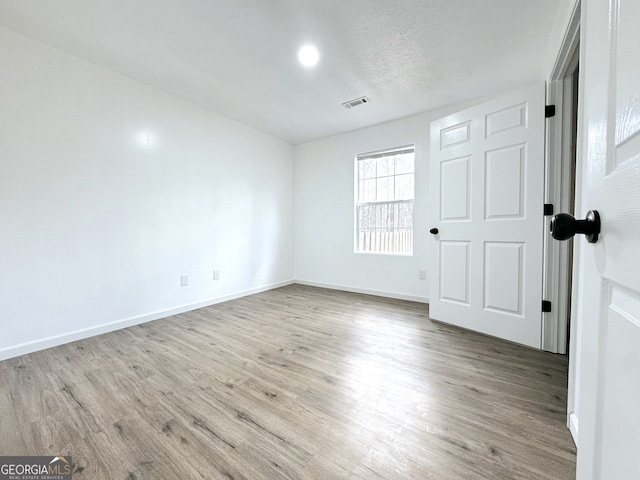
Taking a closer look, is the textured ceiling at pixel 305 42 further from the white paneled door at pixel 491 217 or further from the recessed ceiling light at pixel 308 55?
the white paneled door at pixel 491 217

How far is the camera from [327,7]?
1771 mm

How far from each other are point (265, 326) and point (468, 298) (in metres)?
2.02

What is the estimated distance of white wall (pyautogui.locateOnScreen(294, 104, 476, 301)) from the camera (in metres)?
3.46

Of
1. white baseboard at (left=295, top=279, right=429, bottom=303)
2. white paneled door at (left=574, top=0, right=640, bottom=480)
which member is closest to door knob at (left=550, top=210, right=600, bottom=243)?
white paneled door at (left=574, top=0, right=640, bottom=480)

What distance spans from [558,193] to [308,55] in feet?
7.56

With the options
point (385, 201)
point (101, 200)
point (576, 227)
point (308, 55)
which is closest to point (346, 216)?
point (385, 201)

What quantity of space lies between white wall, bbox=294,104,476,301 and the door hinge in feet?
4.41

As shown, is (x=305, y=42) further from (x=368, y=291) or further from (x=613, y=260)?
(x=368, y=291)

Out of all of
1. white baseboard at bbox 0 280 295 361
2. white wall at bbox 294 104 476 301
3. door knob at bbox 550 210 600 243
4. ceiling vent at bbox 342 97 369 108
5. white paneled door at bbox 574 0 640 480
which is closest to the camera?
white paneled door at bbox 574 0 640 480

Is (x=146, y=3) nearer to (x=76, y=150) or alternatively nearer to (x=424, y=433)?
(x=76, y=150)

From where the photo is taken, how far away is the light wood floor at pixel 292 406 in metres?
1.10

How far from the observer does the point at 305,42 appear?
209 cm

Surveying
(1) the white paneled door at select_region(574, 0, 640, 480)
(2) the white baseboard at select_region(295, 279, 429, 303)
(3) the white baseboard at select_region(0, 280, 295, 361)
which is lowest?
(3) the white baseboard at select_region(0, 280, 295, 361)

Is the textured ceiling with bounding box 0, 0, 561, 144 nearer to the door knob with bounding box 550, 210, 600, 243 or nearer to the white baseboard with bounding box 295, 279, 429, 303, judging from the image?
the door knob with bounding box 550, 210, 600, 243
